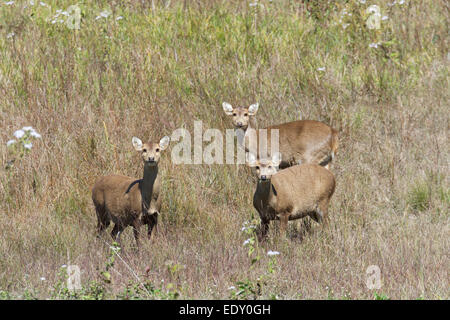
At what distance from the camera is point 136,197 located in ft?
20.1

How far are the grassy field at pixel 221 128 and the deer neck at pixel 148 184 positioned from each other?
1.33 ft

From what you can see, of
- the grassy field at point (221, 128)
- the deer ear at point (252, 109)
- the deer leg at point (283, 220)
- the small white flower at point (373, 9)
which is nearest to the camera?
the grassy field at point (221, 128)

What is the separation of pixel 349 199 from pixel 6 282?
3.56 metres

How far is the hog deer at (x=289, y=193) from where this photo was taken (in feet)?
20.9

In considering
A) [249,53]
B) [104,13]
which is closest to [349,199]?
[249,53]

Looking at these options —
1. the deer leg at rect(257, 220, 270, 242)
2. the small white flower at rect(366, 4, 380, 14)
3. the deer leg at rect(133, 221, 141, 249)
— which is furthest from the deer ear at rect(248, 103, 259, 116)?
the small white flower at rect(366, 4, 380, 14)

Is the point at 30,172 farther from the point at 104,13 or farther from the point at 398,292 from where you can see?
the point at 398,292

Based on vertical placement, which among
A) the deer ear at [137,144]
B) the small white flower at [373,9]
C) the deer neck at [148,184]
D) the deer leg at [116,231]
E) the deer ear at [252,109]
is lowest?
the deer leg at [116,231]

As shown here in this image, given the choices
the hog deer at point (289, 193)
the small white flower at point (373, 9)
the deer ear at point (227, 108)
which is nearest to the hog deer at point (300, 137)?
the deer ear at point (227, 108)

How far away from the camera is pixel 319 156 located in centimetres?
805

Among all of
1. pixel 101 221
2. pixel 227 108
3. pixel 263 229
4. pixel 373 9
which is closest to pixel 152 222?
pixel 101 221

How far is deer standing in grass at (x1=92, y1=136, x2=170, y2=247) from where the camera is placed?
6.07 metres

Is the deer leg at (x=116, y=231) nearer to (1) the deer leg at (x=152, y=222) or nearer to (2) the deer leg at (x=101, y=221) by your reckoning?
(2) the deer leg at (x=101, y=221)

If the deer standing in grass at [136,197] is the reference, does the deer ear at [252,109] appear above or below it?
above
